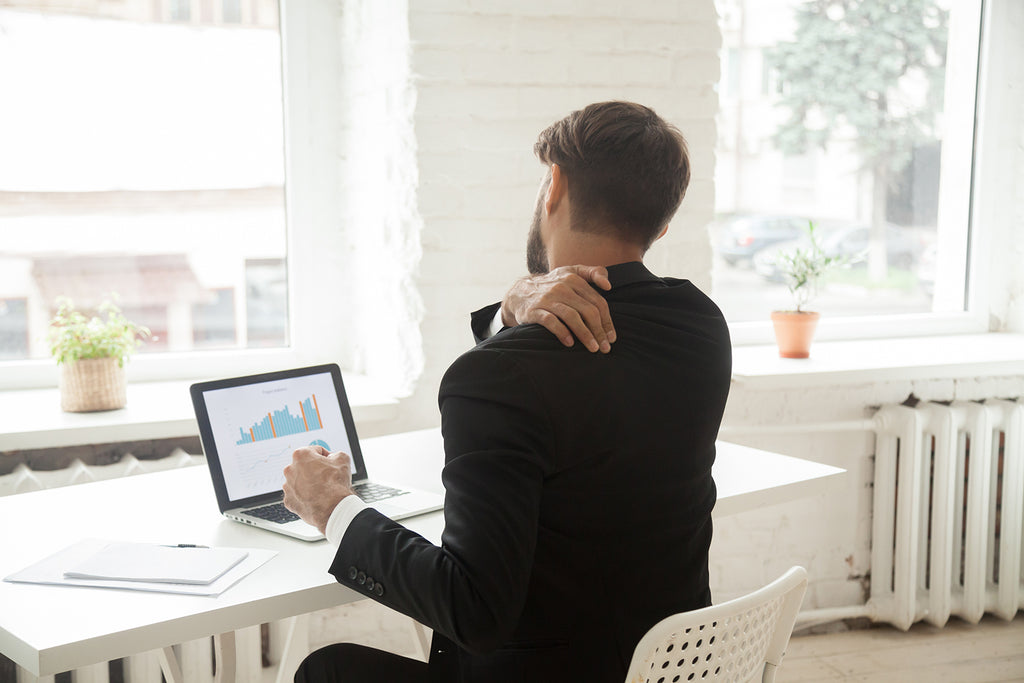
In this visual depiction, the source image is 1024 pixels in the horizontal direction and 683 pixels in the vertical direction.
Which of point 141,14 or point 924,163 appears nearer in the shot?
point 141,14

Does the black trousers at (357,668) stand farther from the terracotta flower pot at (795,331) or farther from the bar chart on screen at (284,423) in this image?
the terracotta flower pot at (795,331)

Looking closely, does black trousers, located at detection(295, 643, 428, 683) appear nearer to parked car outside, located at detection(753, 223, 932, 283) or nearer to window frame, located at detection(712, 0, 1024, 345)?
window frame, located at detection(712, 0, 1024, 345)

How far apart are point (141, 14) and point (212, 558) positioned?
1.63 m

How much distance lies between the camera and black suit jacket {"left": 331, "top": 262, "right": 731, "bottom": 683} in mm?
1068

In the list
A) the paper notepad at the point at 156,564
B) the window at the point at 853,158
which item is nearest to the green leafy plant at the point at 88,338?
the paper notepad at the point at 156,564

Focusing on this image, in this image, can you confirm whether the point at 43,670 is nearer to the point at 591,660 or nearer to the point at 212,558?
the point at 212,558

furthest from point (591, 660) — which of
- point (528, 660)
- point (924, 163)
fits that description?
point (924, 163)

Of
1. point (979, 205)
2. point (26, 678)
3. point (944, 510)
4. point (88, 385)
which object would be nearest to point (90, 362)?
point (88, 385)

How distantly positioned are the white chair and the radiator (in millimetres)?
1615

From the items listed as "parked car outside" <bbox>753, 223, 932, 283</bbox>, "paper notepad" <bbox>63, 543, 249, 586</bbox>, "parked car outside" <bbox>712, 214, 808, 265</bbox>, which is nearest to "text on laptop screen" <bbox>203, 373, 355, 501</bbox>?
"paper notepad" <bbox>63, 543, 249, 586</bbox>

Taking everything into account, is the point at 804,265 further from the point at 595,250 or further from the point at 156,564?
the point at 156,564

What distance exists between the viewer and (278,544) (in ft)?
4.73

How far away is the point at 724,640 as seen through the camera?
1174 millimetres

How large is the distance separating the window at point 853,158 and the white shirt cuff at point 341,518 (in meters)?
1.91
